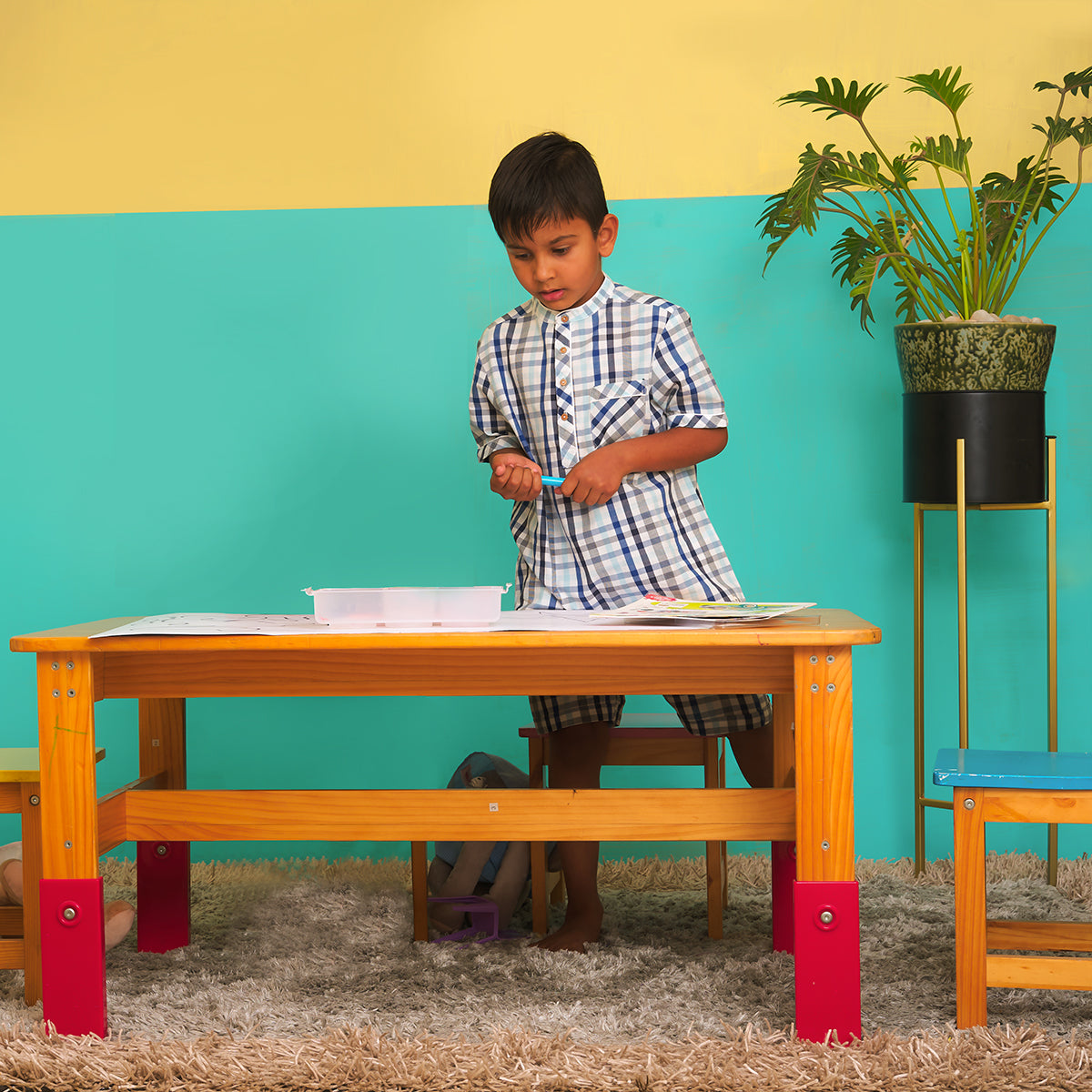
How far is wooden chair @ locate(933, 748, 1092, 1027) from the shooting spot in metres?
1.27

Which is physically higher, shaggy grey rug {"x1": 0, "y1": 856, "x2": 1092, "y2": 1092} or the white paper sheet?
the white paper sheet

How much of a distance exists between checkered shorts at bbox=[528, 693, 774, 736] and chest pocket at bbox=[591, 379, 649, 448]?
382mm

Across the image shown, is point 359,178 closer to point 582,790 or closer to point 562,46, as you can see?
point 562,46

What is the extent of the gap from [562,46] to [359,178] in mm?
488

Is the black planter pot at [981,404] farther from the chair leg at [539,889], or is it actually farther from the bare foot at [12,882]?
the bare foot at [12,882]

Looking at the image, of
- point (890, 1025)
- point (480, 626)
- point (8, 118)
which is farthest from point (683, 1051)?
point (8, 118)

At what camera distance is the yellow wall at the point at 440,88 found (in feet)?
7.52

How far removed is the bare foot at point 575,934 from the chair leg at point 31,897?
67 cm

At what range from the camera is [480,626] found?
1.22 m

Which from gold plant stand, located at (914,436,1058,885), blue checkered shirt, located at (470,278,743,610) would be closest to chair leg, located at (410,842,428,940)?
blue checkered shirt, located at (470,278,743,610)

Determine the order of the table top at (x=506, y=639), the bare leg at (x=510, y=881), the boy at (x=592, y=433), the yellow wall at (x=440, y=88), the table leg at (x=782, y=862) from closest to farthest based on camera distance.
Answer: the table top at (x=506, y=639) < the table leg at (x=782, y=862) < the boy at (x=592, y=433) < the bare leg at (x=510, y=881) < the yellow wall at (x=440, y=88)

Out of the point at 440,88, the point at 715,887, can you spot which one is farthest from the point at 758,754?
the point at 440,88

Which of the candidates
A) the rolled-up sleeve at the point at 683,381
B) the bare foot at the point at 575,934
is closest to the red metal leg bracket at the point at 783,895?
the bare foot at the point at 575,934

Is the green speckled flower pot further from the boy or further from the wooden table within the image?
the wooden table
